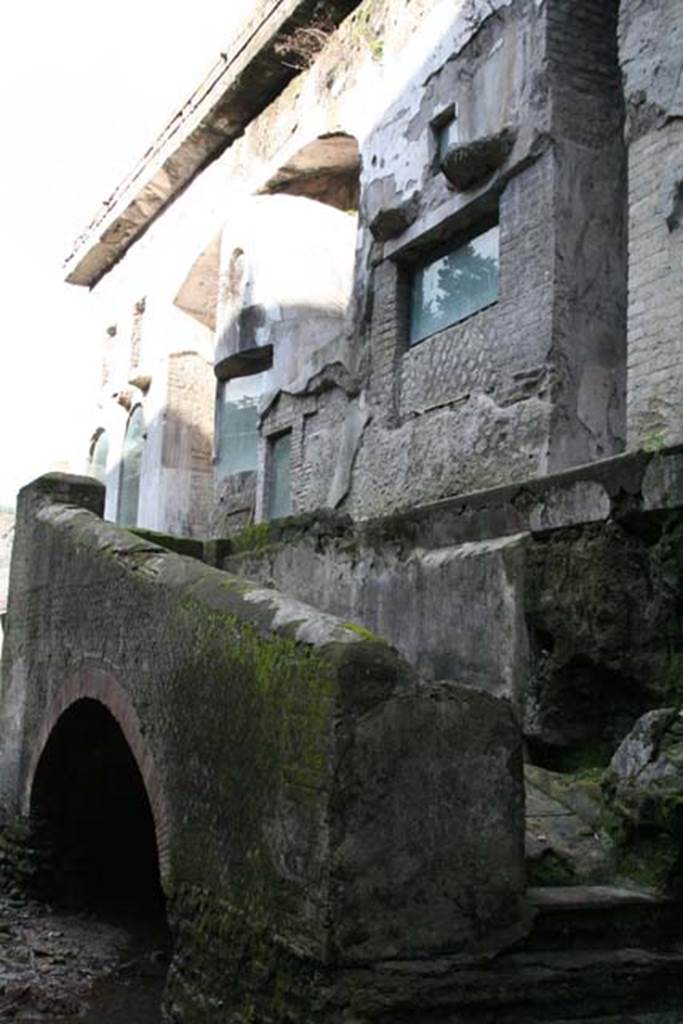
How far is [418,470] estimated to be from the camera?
884 cm

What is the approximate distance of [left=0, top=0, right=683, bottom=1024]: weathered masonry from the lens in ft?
12.1

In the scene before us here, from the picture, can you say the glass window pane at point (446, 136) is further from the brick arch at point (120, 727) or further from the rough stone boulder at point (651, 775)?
the rough stone boulder at point (651, 775)

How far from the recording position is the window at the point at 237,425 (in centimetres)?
1385

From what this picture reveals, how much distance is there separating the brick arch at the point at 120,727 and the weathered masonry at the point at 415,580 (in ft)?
0.10

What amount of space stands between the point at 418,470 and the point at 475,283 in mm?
1485

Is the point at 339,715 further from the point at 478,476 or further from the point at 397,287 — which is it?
the point at 397,287

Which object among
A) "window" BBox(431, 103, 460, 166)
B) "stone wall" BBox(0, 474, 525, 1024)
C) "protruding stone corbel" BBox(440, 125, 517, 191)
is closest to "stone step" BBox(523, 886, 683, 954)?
"stone wall" BBox(0, 474, 525, 1024)

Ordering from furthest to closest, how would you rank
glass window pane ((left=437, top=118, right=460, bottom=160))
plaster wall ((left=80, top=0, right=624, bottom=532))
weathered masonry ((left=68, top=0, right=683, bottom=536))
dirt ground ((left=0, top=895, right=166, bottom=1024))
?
glass window pane ((left=437, top=118, right=460, bottom=160)), plaster wall ((left=80, top=0, right=624, bottom=532)), weathered masonry ((left=68, top=0, right=683, bottom=536)), dirt ground ((left=0, top=895, right=166, bottom=1024))

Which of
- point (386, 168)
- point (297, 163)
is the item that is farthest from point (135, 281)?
point (386, 168)

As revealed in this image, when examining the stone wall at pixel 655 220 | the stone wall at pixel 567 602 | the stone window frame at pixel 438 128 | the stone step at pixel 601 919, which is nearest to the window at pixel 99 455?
the stone window frame at pixel 438 128

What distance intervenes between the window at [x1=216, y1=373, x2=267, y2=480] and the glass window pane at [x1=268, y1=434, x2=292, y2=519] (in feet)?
3.78

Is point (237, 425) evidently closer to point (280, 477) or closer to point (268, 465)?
point (268, 465)

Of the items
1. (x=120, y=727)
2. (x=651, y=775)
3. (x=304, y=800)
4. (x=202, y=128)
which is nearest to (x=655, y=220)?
(x=651, y=775)

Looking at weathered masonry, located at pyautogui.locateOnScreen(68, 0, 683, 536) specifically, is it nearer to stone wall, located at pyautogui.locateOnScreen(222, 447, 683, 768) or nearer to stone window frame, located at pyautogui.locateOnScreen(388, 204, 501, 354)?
stone window frame, located at pyautogui.locateOnScreen(388, 204, 501, 354)
